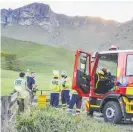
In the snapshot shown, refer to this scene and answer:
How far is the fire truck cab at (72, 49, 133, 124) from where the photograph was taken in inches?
484

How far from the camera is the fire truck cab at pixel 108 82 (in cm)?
1229

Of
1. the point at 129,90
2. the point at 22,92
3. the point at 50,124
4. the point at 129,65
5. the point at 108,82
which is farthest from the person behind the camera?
the point at 108,82

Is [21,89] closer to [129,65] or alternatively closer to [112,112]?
[112,112]

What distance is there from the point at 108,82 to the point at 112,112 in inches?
51.4

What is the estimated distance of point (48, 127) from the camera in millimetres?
7930

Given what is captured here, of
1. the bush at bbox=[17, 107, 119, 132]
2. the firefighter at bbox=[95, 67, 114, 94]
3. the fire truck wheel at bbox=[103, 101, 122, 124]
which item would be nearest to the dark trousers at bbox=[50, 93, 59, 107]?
the firefighter at bbox=[95, 67, 114, 94]

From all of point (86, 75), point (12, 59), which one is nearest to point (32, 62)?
point (12, 59)

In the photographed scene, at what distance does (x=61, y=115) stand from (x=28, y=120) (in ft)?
3.17

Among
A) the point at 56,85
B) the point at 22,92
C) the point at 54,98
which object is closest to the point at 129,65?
the point at 22,92

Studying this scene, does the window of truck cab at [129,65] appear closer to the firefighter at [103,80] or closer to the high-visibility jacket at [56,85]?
the firefighter at [103,80]

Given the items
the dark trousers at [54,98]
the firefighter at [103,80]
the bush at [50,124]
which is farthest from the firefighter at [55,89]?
the bush at [50,124]

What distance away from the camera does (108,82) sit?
44.7ft

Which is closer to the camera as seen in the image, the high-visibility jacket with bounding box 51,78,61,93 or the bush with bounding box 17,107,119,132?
the bush with bounding box 17,107,119,132

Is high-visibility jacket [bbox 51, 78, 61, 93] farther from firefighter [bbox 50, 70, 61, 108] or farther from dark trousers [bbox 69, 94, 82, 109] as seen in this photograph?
dark trousers [bbox 69, 94, 82, 109]
